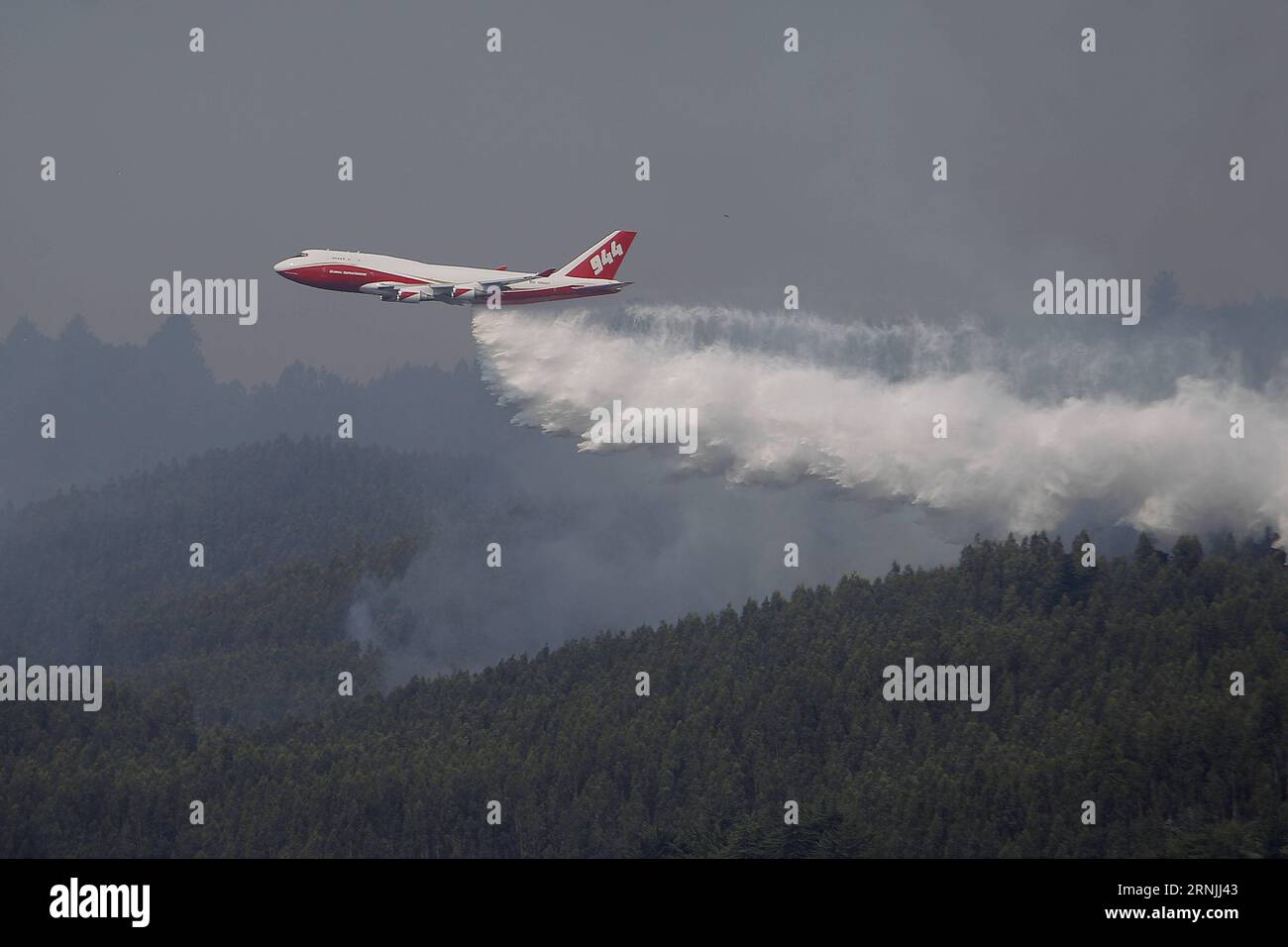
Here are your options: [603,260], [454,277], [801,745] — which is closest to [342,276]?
[454,277]

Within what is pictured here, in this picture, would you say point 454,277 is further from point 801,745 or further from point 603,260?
point 801,745

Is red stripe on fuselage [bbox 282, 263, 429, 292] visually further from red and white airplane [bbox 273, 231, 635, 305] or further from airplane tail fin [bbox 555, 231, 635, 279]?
airplane tail fin [bbox 555, 231, 635, 279]

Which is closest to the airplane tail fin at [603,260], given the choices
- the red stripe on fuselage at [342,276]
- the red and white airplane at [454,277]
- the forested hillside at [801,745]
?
the red and white airplane at [454,277]
